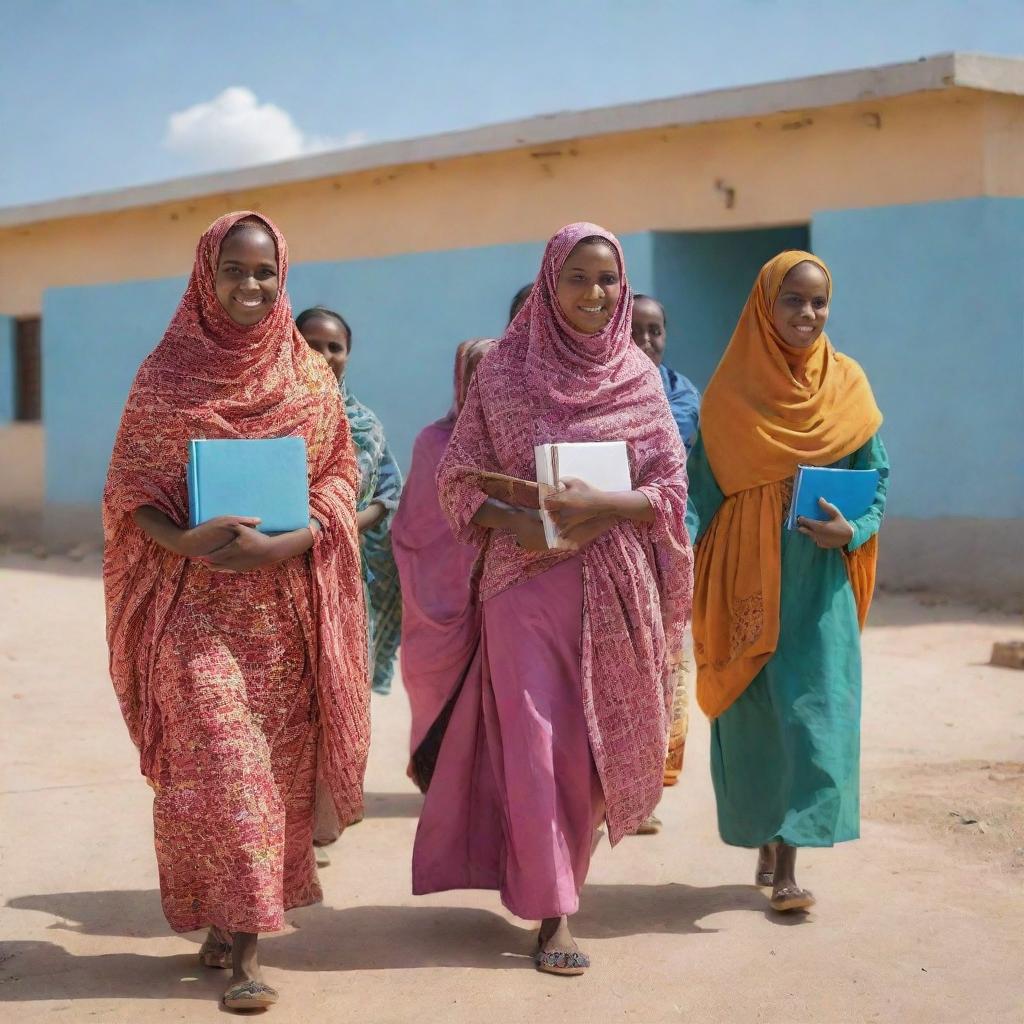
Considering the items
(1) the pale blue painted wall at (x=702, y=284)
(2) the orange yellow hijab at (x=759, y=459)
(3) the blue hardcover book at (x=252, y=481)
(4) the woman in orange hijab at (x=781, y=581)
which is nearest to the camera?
(3) the blue hardcover book at (x=252, y=481)

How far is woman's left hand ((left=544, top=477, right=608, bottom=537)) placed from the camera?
3.86 m

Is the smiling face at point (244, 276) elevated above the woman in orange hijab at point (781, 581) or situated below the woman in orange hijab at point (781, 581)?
above

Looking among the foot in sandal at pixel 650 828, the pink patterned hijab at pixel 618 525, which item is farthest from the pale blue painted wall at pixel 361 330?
the pink patterned hijab at pixel 618 525

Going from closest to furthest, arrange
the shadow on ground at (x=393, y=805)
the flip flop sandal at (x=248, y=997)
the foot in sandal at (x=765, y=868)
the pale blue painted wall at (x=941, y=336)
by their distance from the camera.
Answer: the flip flop sandal at (x=248, y=997)
the foot in sandal at (x=765, y=868)
the shadow on ground at (x=393, y=805)
the pale blue painted wall at (x=941, y=336)

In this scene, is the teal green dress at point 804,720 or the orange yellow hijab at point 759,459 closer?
the teal green dress at point 804,720

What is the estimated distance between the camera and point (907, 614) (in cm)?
1027

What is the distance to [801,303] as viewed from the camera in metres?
4.58

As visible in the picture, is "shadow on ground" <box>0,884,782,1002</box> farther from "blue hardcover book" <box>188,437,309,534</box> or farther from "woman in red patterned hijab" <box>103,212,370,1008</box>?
"blue hardcover book" <box>188,437,309,534</box>

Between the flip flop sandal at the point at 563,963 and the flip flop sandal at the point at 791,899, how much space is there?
74 centimetres

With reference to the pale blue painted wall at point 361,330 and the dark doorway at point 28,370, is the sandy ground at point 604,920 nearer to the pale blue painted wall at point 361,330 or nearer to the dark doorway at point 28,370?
the pale blue painted wall at point 361,330

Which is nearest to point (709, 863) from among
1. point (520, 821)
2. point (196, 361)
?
point (520, 821)

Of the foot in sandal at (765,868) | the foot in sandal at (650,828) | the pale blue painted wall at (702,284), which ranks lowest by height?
the foot in sandal at (650,828)

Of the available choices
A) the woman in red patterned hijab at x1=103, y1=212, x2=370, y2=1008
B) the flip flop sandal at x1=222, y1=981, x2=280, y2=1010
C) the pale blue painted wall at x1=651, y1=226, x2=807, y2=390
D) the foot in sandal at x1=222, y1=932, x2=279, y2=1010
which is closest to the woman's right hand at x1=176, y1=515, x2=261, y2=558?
the woman in red patterned hijab at x1=103, y1=212, x2=370, y2=1008

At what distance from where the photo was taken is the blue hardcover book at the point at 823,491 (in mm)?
4430
